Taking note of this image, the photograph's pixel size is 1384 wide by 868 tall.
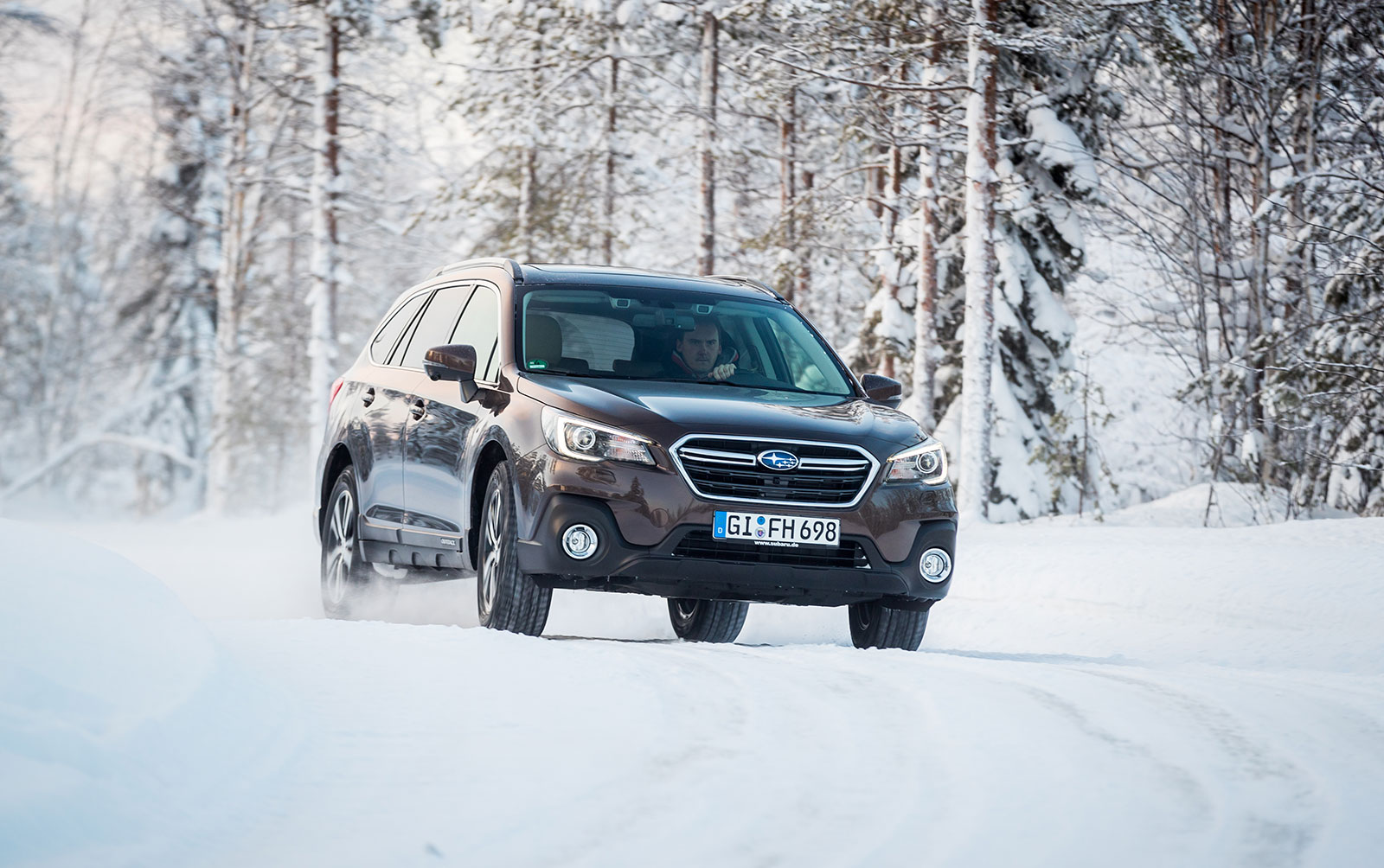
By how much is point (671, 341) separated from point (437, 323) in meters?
1.67

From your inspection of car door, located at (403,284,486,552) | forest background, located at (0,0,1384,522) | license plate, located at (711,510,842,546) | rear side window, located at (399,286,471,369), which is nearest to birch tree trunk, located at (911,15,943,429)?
forest background, located at (0,0,1384,522)

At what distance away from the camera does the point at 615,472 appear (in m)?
6.74

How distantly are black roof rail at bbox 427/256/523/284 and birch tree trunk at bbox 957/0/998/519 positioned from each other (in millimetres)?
8852

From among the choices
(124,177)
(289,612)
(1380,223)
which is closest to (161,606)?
(289,612)

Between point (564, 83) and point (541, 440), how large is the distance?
20656mm

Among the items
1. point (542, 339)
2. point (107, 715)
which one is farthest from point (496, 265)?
point (107, 715)

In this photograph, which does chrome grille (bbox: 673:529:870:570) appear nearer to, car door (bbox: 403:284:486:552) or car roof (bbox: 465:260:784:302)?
car door (bbox: 403:284:486:552)

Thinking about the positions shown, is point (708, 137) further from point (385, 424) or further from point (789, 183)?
point (385, 424)

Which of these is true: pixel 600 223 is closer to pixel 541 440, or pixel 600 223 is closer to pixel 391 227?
pixel 391 227

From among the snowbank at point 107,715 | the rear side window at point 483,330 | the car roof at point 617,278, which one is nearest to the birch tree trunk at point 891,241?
the car roof at point 617,278

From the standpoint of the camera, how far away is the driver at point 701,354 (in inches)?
310

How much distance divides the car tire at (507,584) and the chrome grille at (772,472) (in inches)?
32.9

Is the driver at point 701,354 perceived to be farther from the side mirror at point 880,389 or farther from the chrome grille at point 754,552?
the chrome grille at point 754,552

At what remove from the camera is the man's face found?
797 centimetres
